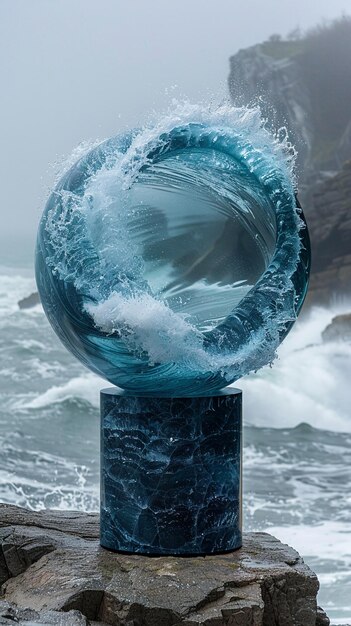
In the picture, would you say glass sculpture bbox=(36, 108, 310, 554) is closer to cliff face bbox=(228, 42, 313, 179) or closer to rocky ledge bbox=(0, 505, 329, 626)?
rocky ledge bbox=(0, 505, 329, 626)

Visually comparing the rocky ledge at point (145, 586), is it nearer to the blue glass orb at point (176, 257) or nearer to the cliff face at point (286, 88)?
the blue glass orb at point (176, 257)

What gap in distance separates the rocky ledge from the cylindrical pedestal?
3.2 inches

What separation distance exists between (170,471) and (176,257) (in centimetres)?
78

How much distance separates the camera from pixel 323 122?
39.8 ft

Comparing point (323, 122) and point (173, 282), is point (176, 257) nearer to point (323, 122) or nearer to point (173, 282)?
point (173, 282)

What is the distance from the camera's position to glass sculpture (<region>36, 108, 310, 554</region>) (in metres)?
3.75

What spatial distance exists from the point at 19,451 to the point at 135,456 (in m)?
5.69

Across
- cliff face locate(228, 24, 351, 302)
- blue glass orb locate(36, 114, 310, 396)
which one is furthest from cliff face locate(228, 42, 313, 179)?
blue glass orb locate(36, 114, 310, 396)

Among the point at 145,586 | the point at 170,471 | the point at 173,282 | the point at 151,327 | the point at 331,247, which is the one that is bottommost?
the point at 145,586

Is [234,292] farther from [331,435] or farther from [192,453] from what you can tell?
[331,435]

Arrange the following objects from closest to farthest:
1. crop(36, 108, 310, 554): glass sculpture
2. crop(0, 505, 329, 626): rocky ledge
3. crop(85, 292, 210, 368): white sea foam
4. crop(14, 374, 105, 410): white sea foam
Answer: crop(0, 505, 329, 626): rocky ledge, crop(85, 292, 210, 368): white sea foam, crop(36, 108, 310, 554): glass sculpture, crop(14, 374, 105, 410): white sea foam

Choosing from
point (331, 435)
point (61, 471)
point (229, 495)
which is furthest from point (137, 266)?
point (331, 435)

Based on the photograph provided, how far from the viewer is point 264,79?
1215cm

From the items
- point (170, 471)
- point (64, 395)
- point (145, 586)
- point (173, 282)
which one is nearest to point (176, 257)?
point (173, 282)
